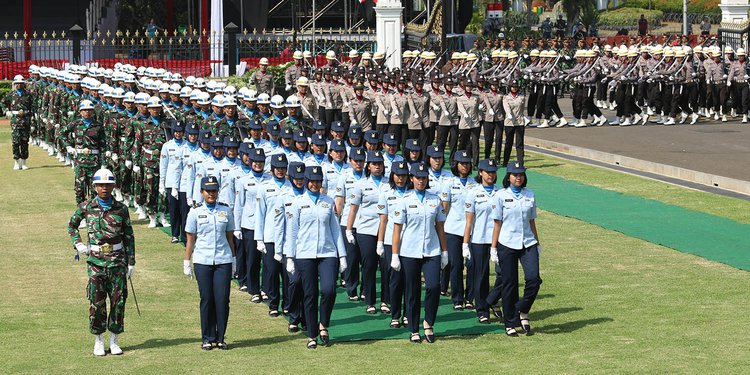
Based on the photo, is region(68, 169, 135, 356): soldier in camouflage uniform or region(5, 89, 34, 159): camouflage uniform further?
region(5, 89, 34, 159): camouflage uniform

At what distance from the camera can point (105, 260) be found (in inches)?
532

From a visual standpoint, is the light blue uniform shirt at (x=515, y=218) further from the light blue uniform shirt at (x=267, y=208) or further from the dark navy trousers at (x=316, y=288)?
the light blue uniform shirt at (x=267, y=208)

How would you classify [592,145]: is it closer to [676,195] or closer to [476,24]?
[676,195]

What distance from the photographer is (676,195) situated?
2338 cm

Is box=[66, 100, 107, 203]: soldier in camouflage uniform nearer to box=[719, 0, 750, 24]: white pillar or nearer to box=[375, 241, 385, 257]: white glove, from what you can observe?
box=[375, 241, 385, 257]: white glove

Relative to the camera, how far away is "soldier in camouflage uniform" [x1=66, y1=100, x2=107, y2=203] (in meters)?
21.9

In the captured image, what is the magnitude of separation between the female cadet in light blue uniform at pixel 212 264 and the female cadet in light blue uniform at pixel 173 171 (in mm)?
5637

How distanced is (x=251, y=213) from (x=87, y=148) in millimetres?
6557

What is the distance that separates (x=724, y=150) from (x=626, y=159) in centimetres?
256

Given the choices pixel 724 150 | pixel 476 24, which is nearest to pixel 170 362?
pixel 724 150

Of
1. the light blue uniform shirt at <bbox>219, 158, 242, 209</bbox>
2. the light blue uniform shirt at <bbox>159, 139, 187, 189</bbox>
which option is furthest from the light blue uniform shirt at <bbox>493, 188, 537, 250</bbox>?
the light blue uniform shirt at <bbox>159, 139, 187, 189</bbox>

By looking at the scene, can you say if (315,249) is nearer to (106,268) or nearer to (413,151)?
(106,268)

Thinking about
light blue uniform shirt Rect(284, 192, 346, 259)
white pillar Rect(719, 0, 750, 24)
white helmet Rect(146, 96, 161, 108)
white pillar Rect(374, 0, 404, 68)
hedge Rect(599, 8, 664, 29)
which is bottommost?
light blue uniform shirt Rect(284, 192, 346, 259)

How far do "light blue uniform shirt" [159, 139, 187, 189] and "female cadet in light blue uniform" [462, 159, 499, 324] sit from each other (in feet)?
18.5
